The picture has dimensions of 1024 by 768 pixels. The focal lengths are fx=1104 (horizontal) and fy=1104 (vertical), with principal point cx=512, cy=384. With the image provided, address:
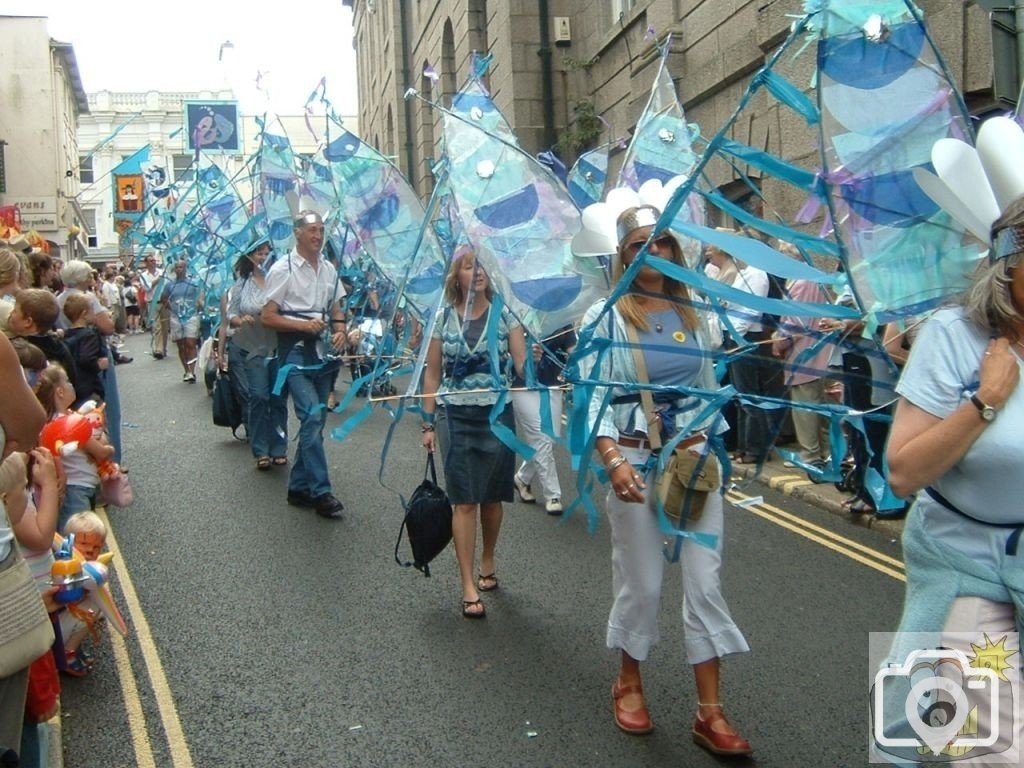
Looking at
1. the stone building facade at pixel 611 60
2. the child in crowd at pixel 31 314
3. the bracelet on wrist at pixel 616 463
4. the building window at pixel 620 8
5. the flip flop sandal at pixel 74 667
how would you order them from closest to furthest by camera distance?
1. the bracelet on wrist at pixel 616 463
2. the flip flop sandal at pixel 74 667
3. the child in crowd at pixel 31 314
4. the stone building facade at pixel 611 60
5. the building window at pixel 620 8

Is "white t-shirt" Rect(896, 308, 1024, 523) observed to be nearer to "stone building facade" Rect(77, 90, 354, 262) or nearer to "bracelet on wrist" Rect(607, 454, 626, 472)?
"bracelet on wrist" Rect(607, 454, 626, 472)

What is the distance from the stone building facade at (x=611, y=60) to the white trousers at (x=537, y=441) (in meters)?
1.92

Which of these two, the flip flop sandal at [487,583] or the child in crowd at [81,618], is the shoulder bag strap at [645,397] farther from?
the child in crowd at [81,618]

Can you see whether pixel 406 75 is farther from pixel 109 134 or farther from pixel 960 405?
pixel 960 405

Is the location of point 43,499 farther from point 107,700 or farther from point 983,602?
point 983,602

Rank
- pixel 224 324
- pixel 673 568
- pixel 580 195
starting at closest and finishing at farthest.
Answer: pixel 673 568, pixel 580 195, pixel 224 324

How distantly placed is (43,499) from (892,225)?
98.3 inches

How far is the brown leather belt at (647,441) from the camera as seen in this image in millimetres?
3612

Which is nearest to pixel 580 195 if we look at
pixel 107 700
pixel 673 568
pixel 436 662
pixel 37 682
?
pixel 673 568

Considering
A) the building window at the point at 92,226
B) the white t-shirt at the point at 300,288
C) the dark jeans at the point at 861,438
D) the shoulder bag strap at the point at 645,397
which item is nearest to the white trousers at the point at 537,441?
the white t-shirt at the point at 300,288

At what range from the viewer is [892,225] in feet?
9.18

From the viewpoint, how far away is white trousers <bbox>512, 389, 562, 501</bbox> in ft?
22.2

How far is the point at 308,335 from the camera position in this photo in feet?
24.2
